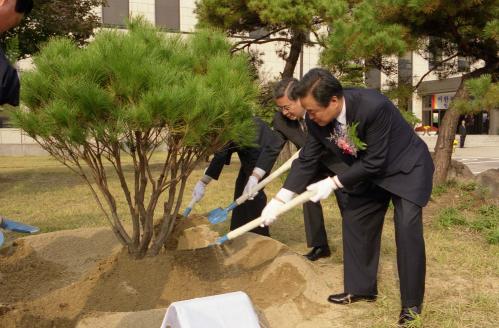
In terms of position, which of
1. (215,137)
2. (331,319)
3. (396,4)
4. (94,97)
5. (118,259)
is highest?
(396,4)

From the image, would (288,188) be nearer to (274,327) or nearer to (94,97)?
(274,327)

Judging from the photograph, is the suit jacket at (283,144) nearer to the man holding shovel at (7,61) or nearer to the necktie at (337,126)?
the necktie at (337,126)

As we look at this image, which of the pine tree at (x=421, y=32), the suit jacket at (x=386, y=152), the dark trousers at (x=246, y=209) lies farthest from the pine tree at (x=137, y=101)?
the pine tree at (x=421, y=32)

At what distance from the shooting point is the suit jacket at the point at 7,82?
1357 millimetres

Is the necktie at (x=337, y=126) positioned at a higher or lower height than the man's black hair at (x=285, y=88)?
lower

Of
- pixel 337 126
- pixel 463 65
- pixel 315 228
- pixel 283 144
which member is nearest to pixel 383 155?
pixel 337 126

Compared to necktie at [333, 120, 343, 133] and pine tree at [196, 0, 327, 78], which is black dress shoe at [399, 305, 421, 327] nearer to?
necktie at [333, 120, 343, 133]

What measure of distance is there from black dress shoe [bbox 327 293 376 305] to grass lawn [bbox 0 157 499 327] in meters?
0.07

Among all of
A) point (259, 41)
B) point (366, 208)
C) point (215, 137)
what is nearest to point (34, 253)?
point (215, 137)

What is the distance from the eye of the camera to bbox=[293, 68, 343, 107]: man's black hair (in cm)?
261

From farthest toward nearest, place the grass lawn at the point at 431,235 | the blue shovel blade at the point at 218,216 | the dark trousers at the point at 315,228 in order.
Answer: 1. the dark trousers at the point at 315,228
2. the blue shovel blade at the point at 218,216
3. the grass lawn at the point at 431,235

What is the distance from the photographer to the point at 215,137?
312cm

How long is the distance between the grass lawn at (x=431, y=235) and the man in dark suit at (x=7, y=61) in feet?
6.89

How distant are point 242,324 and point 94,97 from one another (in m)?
1.41
